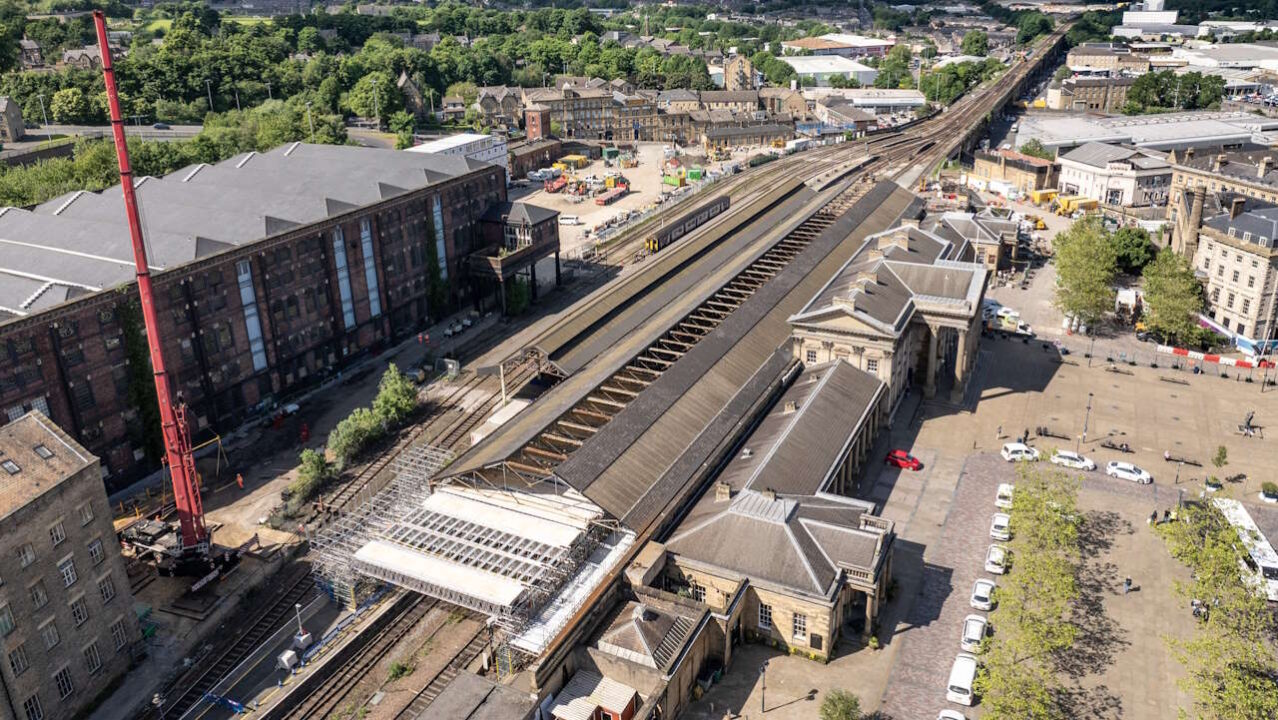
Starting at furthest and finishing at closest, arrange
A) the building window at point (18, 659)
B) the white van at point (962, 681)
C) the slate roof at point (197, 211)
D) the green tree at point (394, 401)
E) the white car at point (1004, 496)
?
the green tree at point (394, 401) → the slate roof at point (197, 211) → the white car at point (1004, 496) → the white van at point (962, 681) → the building window at point (18, 659)

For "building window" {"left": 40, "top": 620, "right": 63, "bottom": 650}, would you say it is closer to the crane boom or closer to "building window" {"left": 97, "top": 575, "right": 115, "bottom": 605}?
"building window" {"left": 97, "top": 575, "right": 115, "bottom": 605}

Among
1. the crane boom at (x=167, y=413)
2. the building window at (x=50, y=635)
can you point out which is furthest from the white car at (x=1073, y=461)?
the building window at (x=50, y=635)

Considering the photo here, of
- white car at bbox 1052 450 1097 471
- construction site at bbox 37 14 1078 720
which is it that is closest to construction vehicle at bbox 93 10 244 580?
construction site at bbox 37 14 1078 720

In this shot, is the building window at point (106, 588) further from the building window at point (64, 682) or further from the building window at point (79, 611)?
the building window at point (64, 682)

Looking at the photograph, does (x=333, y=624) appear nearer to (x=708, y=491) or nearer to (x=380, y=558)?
(x=380, y=558)

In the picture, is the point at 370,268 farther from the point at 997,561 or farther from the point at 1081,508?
the point at 1081,508

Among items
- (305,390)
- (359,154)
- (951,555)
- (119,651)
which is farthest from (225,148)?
(951,555)
